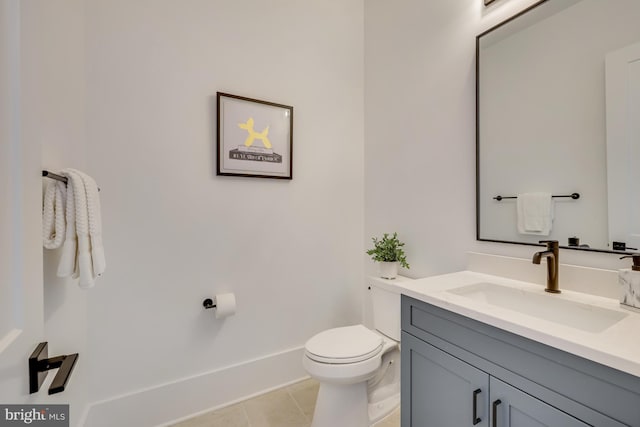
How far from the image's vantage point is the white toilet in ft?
4.49

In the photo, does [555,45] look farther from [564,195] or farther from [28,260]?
[28,260]

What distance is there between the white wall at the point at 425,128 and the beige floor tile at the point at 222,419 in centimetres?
131

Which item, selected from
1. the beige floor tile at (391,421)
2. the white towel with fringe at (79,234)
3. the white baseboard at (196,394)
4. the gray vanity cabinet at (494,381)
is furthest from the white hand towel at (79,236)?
the beige floor tile at (391,421)

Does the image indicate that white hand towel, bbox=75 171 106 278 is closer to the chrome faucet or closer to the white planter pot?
the white planter pot

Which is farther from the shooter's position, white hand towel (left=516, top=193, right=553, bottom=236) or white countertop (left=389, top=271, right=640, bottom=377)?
white hand towel (left=516, top=193, right=553, bottom=236)

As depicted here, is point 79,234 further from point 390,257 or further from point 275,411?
point 390,257

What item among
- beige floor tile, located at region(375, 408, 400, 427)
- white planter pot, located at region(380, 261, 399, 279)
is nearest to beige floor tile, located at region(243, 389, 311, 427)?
beige floor tile, located at region(375, 408, 400, 427)

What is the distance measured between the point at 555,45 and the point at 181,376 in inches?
100

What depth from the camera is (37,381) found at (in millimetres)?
622

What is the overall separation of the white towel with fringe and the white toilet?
1034 mm

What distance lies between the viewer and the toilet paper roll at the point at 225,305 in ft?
5.44

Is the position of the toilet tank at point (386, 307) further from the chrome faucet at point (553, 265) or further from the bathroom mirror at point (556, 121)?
the chrome faucet at point (553, 265)

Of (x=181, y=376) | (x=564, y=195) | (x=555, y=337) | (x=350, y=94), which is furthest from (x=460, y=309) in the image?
(x=350, y=94)

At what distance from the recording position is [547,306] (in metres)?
1.08
